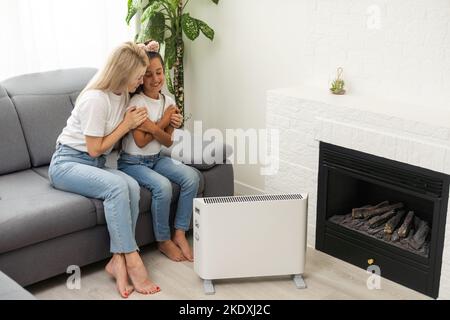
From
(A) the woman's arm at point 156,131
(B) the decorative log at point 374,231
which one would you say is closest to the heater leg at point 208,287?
(A) the woman's arm at point 156,131

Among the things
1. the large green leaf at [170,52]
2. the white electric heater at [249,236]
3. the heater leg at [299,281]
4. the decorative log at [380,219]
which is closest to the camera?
the white electric heater at [249,236]

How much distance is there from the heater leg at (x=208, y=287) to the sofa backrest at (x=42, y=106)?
1045mm

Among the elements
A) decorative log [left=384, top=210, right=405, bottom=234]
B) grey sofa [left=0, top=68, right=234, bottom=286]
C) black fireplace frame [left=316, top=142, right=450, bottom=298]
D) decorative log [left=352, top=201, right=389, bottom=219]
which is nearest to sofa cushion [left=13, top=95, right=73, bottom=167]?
grey sofa [left=0, top=68, right=234, bottom=286]

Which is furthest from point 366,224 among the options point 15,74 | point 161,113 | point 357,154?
point 15,74

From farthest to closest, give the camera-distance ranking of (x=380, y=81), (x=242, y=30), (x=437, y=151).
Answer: (x=242, y=30) → (x=380, y=81) → (x=437, y=151)

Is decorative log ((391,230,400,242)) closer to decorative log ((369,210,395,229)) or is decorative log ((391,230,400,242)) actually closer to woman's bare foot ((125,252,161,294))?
decorative log ((369,210,395,229))

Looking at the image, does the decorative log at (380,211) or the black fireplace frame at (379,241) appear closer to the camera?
the black fireplace frame at (379,241)

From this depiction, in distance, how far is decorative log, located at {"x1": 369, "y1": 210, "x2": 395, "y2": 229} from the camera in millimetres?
3205

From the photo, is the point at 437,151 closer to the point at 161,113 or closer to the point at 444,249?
the point at 444,249

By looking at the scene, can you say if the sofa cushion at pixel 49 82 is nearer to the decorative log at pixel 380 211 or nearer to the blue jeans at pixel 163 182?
the blue jeans at pixel 163 182

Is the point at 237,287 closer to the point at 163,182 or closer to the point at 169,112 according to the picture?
the point at 163,182

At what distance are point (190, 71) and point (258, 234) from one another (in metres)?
1.61

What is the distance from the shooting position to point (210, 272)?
9.62 feet

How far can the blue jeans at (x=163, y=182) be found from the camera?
10.2 feet
